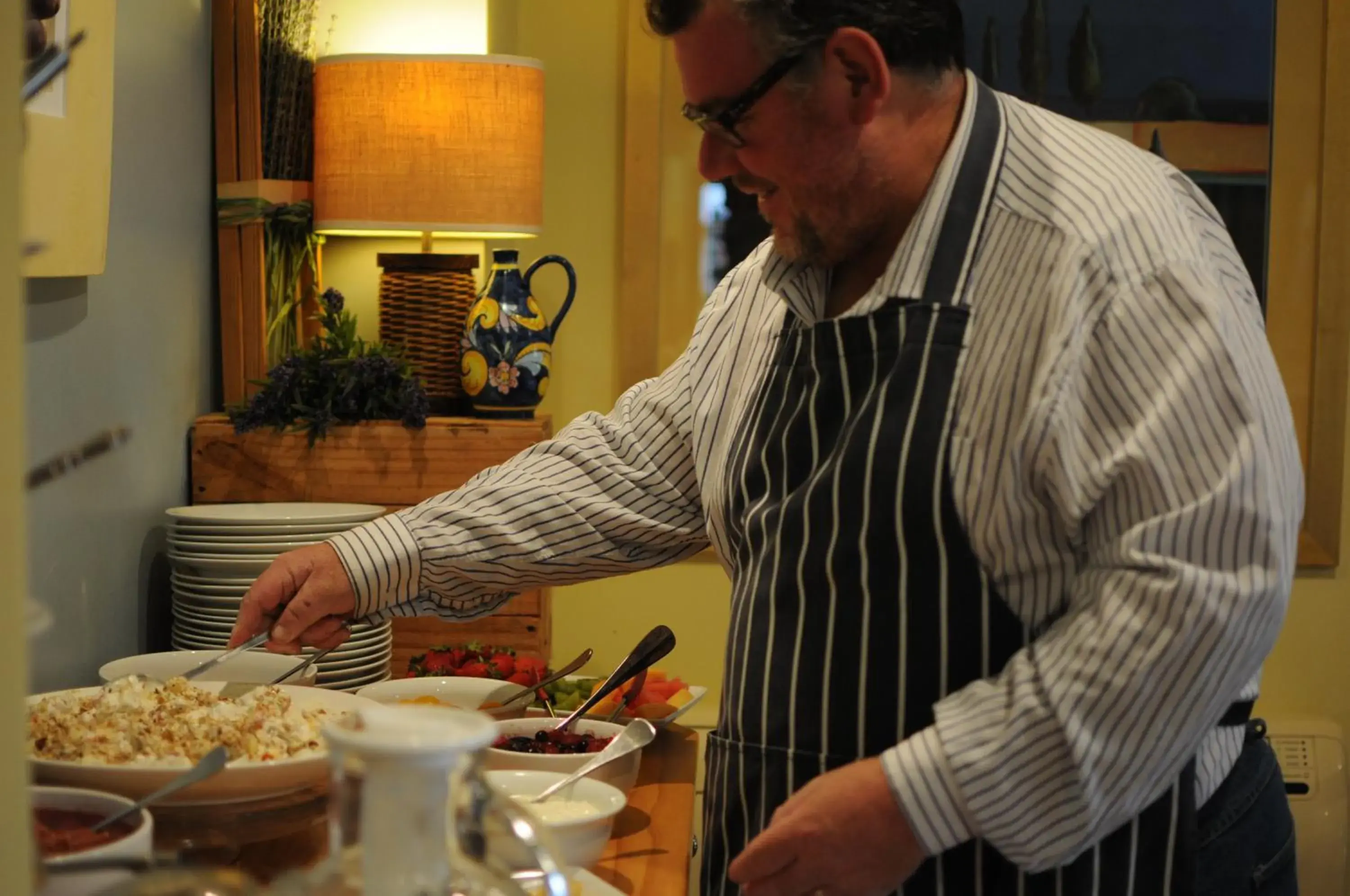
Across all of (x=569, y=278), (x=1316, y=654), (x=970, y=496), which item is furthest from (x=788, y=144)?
(x=1316, y=654)

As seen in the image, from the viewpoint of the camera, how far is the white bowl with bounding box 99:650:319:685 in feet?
5.14

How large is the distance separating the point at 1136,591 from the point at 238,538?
1290 millimetres

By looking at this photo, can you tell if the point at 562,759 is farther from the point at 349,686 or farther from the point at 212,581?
the point at 212,581

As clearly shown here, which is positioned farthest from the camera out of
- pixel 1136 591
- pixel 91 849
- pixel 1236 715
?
pixel 1236 715

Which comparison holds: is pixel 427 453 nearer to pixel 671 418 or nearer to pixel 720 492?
pixel 671 418

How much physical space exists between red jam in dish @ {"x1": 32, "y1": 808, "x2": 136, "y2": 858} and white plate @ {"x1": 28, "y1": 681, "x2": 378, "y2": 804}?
0.49 ft

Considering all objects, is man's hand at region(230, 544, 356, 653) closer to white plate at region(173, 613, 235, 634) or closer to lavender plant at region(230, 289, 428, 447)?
white plate at region(173, 613, 235, 634)

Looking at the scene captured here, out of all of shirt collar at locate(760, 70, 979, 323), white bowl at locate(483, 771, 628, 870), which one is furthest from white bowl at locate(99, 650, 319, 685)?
shirt collar at locate(760, 70, 979, 323)

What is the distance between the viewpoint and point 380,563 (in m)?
1.62

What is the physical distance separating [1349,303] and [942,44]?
219cm

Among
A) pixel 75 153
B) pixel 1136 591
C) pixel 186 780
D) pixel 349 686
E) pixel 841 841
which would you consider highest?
pixel 75 153

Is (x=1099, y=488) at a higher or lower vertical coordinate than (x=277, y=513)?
higher

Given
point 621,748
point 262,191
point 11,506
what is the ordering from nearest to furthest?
point 11,506 → point 621,748 → point 262,191

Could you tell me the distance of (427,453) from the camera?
7.54 ft
